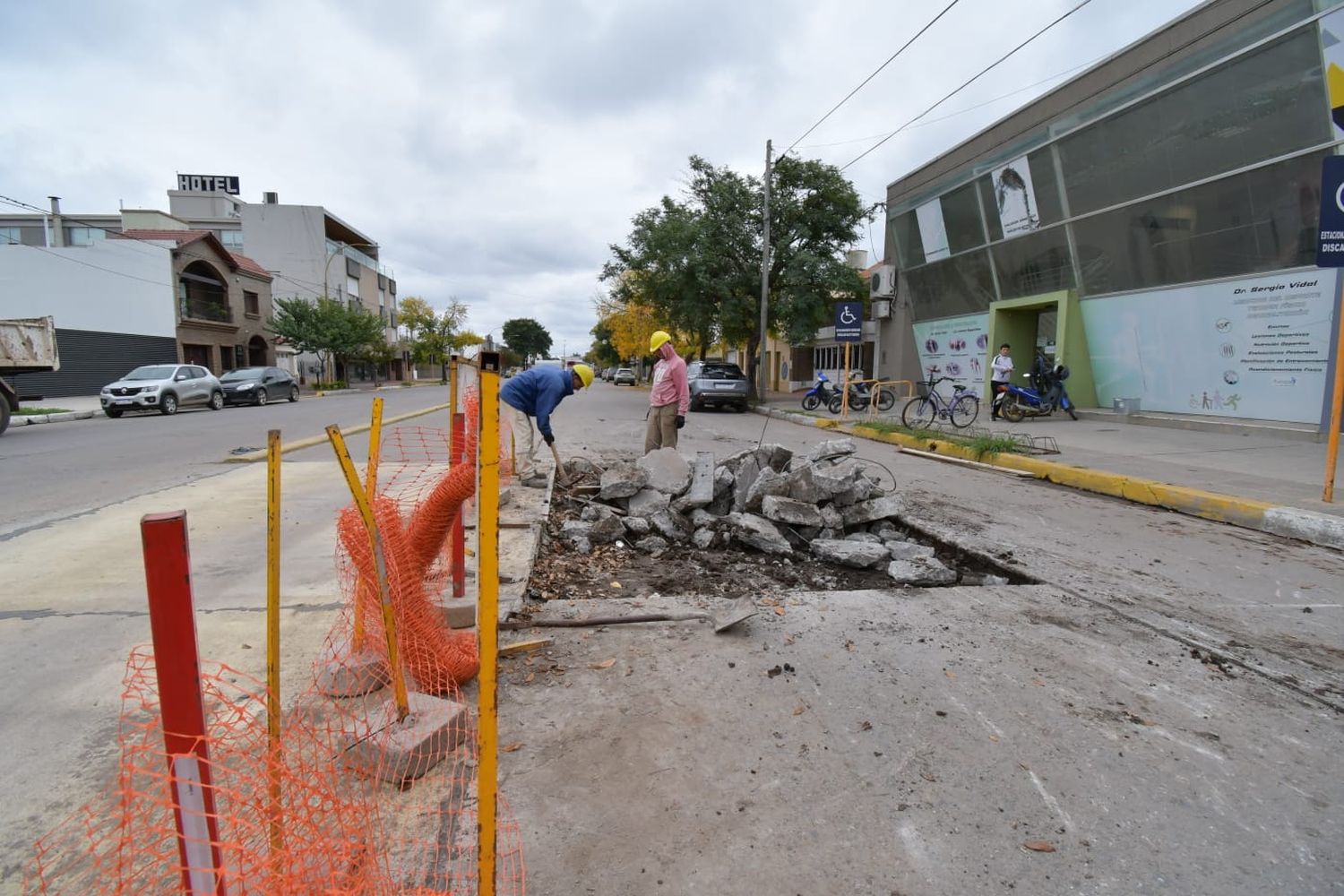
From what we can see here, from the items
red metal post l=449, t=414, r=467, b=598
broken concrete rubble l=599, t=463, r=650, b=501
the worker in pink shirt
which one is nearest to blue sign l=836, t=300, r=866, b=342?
the worker in pink shirt

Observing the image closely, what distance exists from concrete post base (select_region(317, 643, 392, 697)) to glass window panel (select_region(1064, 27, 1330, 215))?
14.3 metres

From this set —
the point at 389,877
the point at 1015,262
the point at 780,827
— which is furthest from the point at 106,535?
the point at 1015,262

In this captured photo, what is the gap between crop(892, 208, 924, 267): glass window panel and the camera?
2059cm

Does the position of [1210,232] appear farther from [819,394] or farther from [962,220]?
[819,394]

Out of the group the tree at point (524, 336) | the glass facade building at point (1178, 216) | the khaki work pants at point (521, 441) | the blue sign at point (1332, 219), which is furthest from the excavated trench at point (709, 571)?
the tree at point (524, 336)

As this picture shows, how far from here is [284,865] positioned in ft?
5.27

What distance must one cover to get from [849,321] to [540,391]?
10.6 meters

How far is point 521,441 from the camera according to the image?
766 cm

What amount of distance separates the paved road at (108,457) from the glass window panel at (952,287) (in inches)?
647

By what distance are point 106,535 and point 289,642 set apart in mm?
3110

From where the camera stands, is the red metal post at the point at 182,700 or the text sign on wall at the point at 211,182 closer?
the red metal post at the point at 182,700

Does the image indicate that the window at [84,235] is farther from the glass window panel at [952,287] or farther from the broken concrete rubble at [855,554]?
the broken concrete rubble at [855,554]

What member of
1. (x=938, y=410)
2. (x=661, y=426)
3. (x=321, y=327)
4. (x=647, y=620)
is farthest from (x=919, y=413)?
(x=321, y=327)

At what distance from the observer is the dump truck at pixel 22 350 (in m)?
12.7
